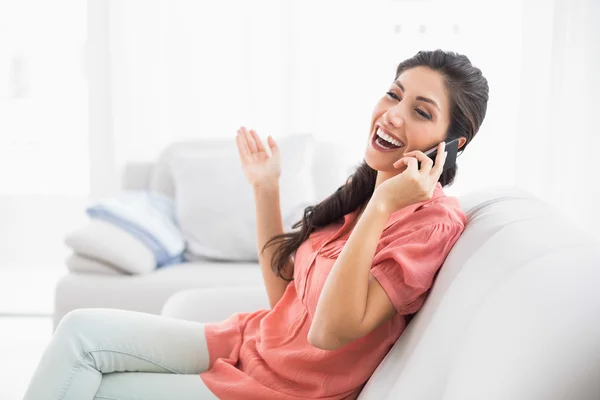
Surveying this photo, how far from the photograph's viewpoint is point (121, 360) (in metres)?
1.53

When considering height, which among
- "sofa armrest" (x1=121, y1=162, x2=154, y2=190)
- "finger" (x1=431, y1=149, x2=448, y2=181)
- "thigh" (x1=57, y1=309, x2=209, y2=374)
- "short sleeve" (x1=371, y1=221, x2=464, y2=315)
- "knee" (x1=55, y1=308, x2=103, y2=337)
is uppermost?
"finger" (x1=431, y1=149, x2=448, y2=181)

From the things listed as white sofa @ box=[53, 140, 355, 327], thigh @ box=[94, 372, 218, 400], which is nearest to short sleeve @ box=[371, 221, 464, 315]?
thigh @ box=[94, 372, 218, 400]

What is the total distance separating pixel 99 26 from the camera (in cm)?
441

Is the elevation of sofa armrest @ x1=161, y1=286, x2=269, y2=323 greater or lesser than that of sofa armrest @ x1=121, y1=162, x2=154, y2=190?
lesser

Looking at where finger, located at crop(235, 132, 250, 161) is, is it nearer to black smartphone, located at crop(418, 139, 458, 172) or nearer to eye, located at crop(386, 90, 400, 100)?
eye, located at crop(386, 90, 400, 100)

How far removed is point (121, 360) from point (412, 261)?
2.27 ft

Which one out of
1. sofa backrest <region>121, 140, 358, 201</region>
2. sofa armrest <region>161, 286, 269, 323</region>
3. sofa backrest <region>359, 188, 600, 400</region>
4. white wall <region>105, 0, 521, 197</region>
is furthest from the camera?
white wall <region>105, 0, 521, 197</region>

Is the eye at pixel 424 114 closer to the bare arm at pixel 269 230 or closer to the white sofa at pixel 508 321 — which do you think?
the white sofa at pixel 508 321

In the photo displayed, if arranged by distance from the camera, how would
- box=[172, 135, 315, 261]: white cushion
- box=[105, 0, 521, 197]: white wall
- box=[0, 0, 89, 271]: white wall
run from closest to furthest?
1. box=[172, 135, 315, 261]: white cushion
2. box=[105, 0, 521, 197]: white wall
3. box=[0, 0, 89, 271]: white wall

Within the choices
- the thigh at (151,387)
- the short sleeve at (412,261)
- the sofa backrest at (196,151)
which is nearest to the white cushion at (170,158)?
the sofa backrest at (196,151)

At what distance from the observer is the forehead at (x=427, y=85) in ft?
4.59

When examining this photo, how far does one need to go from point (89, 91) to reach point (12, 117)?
1.13m

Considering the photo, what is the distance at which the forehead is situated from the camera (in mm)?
1398

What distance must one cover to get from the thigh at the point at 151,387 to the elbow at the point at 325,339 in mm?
302
